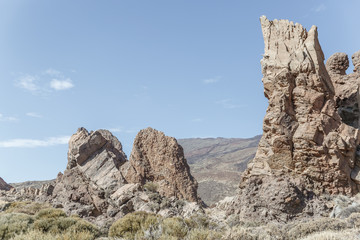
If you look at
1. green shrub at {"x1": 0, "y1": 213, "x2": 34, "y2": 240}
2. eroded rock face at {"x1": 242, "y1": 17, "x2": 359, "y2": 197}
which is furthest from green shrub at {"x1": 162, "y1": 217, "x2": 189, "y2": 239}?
eroded rock face at {"x1": 242, "y1": 17, "x2": 359, "y2": 197}

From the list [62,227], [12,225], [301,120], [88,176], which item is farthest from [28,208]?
[301,120]

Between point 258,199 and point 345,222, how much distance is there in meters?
4.20

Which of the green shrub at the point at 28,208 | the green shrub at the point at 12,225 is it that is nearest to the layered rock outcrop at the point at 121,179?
the green shrub at the point at 28,208

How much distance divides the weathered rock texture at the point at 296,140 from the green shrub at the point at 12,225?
8.87m

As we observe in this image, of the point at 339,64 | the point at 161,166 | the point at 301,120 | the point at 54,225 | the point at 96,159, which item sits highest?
the point at 339,64

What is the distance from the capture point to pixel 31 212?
18625 millimetres

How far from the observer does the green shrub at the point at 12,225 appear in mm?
10163

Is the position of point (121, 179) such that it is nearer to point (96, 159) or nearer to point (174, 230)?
point (96, 159)

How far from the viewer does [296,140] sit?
15.9 metres

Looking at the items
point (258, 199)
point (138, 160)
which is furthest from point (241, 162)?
point (258, 199)

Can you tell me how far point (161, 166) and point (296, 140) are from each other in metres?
9.57

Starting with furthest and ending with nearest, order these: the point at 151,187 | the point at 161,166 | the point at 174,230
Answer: the point at 161,166, the point at 151,187, the point at 174,230

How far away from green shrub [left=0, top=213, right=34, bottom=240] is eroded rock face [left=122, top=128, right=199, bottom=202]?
1016cm

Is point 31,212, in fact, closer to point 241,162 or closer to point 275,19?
point 275,19
